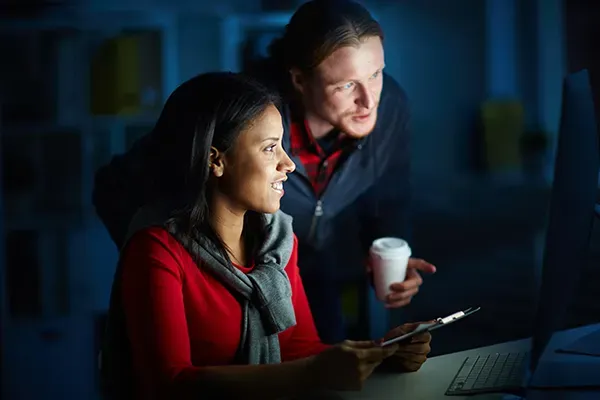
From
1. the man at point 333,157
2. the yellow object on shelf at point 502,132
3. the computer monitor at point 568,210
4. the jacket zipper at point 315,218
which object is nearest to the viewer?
the computer monitor at point 568,210

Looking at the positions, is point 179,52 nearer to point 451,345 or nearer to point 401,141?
point 401,141

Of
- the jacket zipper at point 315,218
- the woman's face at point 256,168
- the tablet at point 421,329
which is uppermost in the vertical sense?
the woman's face at point 256,168

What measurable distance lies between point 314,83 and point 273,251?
0.34 m

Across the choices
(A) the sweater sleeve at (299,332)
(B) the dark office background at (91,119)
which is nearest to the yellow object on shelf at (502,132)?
(B) the dark office background at (91,119)

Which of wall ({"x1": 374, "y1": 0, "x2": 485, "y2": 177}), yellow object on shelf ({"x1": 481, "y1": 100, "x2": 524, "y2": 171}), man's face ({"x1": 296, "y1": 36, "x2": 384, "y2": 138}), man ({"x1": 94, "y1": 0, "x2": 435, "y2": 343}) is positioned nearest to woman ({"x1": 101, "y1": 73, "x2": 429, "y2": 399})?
man ({"x1": 94, "y1": 0, "x2": 435, "y2": 343})

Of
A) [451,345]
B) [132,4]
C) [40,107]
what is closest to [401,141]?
[451,345]

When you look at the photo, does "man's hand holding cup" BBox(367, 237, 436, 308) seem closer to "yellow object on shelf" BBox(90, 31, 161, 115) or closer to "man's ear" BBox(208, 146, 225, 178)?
"man's ear" BBox(208, 146, 225, 178)

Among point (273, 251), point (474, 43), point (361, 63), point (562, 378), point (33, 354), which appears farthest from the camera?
point (474, 43)

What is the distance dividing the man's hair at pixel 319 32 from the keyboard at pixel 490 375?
60 centimetres

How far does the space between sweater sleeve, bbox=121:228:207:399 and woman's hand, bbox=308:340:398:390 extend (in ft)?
0.60

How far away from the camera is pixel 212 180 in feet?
4.04

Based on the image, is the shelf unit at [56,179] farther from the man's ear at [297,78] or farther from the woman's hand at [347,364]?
the woman's hand at [347,364]

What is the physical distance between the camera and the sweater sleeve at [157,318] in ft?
3.71

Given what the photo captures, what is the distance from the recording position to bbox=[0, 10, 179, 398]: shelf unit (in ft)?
5.11
